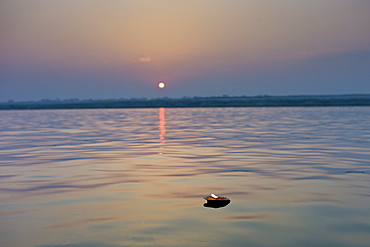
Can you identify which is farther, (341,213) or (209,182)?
(209,182)

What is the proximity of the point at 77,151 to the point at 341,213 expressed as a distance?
1302 cm

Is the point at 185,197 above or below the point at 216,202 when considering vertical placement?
below

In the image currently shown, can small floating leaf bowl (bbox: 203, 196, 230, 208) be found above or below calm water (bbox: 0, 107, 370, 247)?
above

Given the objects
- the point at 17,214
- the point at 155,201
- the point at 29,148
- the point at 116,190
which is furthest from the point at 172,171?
the point at 29,148

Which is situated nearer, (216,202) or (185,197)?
(216,202)

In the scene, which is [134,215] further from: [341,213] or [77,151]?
[77,151]

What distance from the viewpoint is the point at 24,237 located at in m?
6.85

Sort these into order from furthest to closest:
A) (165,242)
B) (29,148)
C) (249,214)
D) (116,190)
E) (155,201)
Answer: (29,148) → (116,190) → (155,201) → (249,214) → (165,242)

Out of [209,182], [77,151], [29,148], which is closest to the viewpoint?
[209,182]

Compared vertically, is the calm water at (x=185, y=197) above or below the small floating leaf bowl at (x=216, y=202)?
below

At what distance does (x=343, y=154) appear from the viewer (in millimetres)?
16625

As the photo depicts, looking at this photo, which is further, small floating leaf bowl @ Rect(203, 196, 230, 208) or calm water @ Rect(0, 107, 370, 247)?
small floating leaf bowl @ Rect(203, 196, 230, 208)

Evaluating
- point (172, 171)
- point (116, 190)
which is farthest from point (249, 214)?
point (172, 171)

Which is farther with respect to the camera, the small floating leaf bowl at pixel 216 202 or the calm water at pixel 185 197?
the small floating leaf bowl at pixel 216 202
